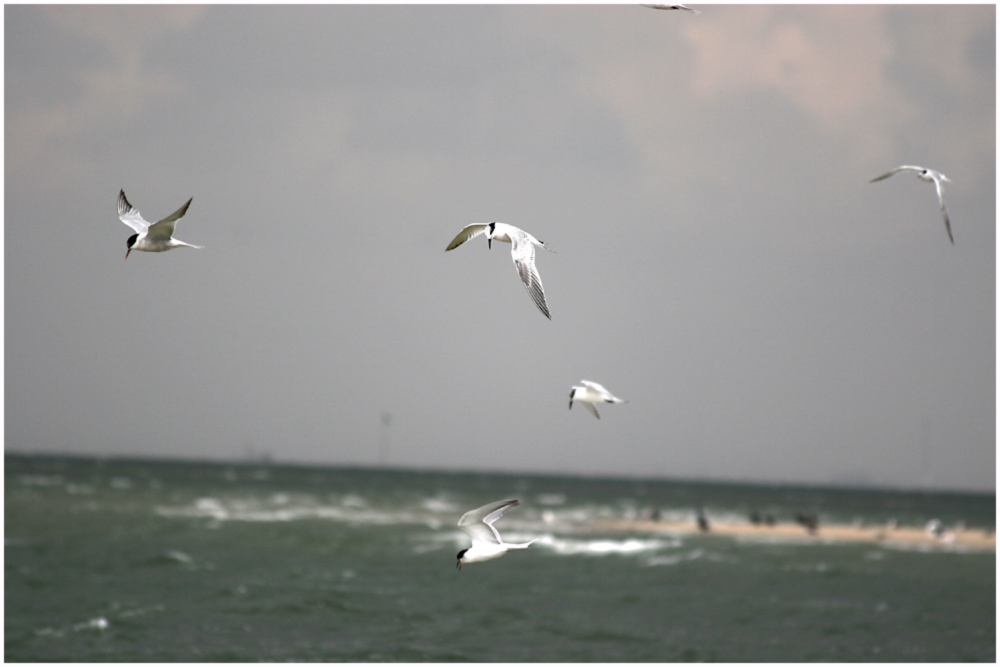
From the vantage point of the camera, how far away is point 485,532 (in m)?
6.80

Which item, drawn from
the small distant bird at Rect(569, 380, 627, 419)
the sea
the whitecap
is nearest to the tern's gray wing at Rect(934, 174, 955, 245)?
the small distant bird at Rect(569, 380, 627, 419)

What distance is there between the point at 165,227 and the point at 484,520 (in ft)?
8.65

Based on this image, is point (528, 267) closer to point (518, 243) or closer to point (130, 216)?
point (518, 243)

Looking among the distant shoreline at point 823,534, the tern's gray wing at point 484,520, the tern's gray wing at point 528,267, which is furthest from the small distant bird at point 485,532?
the distant shoreline at point 823,534

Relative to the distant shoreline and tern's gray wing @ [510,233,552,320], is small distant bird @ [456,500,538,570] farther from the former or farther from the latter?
the distant shoreline

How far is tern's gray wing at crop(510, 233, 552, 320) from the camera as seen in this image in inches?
209

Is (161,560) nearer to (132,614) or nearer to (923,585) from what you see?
(132,614)

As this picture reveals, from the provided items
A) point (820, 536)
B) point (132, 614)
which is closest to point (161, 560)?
point (132, 614)

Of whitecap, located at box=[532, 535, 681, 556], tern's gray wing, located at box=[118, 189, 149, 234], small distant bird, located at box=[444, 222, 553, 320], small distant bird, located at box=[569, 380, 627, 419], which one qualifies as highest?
tern's gray wing, located at box=[118, 189, 149, 234]

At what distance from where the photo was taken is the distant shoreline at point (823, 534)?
42.6 m

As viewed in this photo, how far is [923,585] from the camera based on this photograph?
1058 inches

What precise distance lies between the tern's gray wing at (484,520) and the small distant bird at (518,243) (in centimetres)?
133

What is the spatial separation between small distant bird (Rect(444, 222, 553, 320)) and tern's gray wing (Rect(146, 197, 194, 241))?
161 cm

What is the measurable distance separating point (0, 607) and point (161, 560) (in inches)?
366
